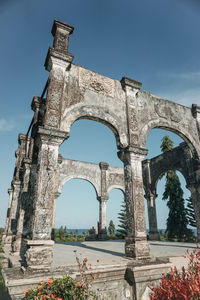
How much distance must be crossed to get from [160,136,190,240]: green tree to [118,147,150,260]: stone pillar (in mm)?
12916

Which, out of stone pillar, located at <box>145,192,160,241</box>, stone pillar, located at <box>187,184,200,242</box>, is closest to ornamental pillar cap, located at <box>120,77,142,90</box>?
stone pillar, located at <box>187,184,200,242</box>

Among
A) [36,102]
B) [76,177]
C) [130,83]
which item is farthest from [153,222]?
[36,102]

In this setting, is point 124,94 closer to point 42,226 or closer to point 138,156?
point 138,156

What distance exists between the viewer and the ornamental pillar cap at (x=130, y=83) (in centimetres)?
705

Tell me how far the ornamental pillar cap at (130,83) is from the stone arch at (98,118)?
4.55 ft

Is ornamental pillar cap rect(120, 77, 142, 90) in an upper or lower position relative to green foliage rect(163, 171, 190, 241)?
upper

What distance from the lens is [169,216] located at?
58.2 feet

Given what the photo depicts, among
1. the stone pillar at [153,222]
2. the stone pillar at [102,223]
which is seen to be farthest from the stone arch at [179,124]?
the stone pillar at [102,223]

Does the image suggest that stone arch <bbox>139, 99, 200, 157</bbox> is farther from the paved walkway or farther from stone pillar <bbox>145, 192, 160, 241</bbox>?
stone pillar <bbox>145, 192, 160, 241</bbox>

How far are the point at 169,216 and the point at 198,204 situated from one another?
8.69 meters

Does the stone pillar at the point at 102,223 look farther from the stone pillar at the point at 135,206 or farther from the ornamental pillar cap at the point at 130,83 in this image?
Result: the ornamental pillar cap at the point at 130,83

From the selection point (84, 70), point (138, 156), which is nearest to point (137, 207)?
point (138, 156)

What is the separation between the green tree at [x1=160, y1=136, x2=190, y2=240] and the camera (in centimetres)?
1677

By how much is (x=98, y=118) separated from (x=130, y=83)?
2.06m
